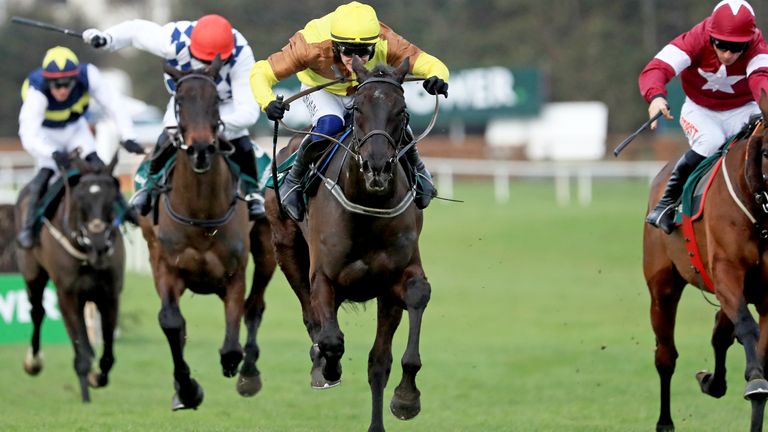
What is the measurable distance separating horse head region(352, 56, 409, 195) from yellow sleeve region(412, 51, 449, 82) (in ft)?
1.67

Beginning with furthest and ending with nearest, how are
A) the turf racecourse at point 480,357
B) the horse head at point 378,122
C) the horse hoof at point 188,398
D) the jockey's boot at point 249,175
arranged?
1. the turf racecourse at point 480,357
2. the jockey's boot at point 249,175
3. the horse hoof at point 188,398
4. the horse head at point 378,122

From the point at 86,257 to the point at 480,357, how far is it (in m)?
5.25

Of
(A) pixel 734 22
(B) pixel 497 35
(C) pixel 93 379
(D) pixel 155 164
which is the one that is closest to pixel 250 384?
(D) pixel 155 164

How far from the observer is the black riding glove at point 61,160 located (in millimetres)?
12492

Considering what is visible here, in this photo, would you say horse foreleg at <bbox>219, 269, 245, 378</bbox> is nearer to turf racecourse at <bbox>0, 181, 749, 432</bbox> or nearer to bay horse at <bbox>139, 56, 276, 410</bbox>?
bay horse at <bbox>139, 56, 276, 410</bbox>

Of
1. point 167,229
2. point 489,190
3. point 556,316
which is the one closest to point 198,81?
point 167,229

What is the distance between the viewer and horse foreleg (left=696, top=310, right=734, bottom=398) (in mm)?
9578

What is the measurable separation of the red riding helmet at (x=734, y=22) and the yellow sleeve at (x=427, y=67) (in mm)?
1789

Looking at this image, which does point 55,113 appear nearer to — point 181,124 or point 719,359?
point 181,124

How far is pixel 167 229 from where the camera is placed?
32.6ft

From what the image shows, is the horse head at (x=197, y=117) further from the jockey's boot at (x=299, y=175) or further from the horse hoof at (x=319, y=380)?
the horse hoof at (x=319, y=380)

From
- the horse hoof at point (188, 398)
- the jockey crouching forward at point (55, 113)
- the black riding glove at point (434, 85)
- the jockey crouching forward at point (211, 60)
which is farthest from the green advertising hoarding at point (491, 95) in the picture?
the black riding glove at point (434, 85)

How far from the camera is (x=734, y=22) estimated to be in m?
8.69

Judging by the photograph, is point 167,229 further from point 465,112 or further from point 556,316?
point 465,112
